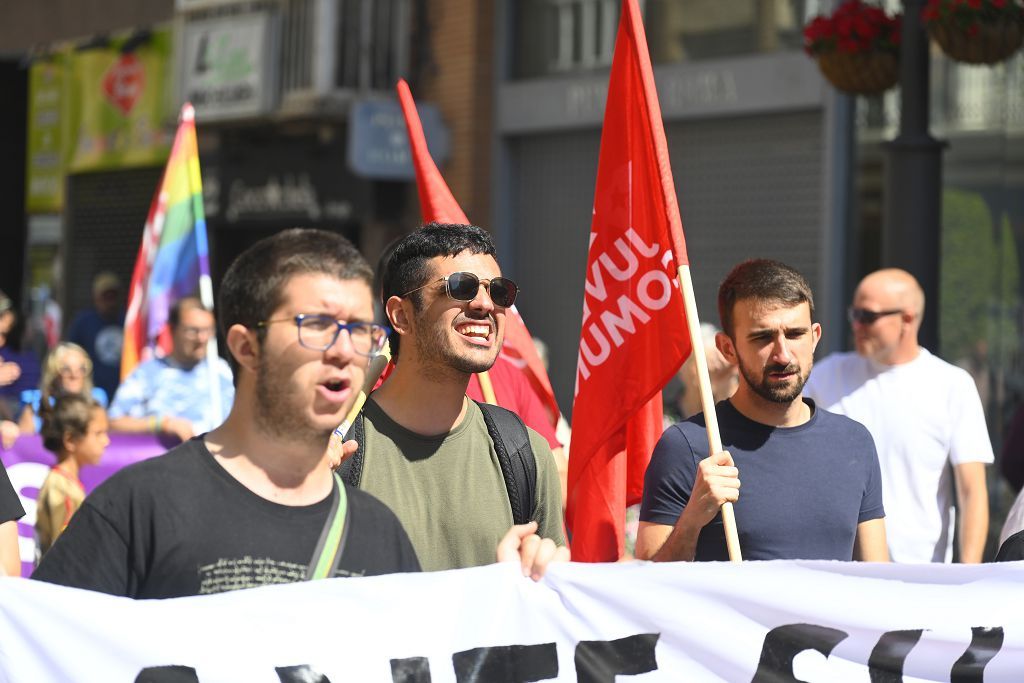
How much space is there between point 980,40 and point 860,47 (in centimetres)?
76

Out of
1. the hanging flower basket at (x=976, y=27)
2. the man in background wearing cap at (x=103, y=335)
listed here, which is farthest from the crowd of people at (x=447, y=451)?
the man in background wearing cap at (x=103, y=335)

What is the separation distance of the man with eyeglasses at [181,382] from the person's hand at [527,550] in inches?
174

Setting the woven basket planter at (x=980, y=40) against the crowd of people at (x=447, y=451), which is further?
the woven basket planter at (x=980, y=40)

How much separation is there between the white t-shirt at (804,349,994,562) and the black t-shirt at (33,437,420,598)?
3264 millimetres

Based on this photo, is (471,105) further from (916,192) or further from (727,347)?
(727,347)

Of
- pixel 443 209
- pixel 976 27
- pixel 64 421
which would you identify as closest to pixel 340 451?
pixel 443 209

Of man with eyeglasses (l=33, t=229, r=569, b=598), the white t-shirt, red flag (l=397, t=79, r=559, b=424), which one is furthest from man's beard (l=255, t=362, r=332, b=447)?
the white t-shirt

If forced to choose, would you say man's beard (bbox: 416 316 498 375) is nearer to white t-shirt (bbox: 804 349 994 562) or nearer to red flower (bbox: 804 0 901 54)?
white t-shirt (bbox: 804 349 994 562)

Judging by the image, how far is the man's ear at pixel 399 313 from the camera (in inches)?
161

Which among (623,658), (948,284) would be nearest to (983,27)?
(948,284)

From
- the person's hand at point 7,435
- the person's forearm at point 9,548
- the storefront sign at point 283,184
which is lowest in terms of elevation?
the person's hand at point 7,435

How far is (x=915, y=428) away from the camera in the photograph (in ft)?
18.9

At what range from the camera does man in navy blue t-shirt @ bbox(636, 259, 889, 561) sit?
13.5 feet

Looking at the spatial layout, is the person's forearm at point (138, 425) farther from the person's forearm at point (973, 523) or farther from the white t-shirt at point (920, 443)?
the person's forearm at point (973, 523)
